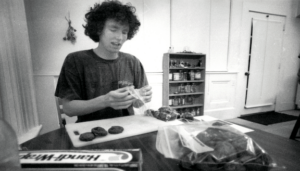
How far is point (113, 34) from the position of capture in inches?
49.9

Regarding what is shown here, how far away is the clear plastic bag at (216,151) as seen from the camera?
47 centimetres

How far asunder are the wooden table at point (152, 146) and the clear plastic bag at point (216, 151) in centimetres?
7

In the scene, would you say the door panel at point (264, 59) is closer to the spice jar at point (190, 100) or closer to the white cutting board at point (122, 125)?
the spice jar at point (190, 100)

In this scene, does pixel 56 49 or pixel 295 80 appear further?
pixel 295 80

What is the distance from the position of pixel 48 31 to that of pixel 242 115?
506cm

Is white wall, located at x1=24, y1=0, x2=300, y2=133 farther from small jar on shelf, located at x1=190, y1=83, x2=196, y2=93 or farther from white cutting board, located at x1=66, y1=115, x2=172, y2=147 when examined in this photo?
white cutting board, located at x1=66, y1=115, x2=172, y2=147

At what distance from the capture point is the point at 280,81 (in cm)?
460

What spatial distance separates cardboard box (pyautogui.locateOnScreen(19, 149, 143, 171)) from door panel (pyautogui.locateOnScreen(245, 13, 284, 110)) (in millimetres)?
4799

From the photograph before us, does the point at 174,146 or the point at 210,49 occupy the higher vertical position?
the point at 210,49

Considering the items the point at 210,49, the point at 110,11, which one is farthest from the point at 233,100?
the point at 110,11

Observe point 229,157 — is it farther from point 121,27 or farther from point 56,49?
point 56,49

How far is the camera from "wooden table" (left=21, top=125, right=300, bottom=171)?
0.58 metres

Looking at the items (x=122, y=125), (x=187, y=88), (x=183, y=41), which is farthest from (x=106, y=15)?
(x=187, y=88)

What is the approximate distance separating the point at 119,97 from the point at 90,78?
0.53 m
